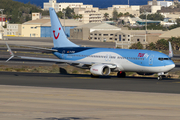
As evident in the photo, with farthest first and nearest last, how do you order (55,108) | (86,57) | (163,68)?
(86,57)
(163,68)
(55,108)

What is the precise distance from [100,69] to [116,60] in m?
2.73

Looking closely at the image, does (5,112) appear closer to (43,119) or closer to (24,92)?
(43,119)

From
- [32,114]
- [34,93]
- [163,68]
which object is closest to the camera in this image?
[32,114]

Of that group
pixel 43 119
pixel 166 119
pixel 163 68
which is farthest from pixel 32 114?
pixel 163 68

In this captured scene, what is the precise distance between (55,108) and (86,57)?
24.8 m

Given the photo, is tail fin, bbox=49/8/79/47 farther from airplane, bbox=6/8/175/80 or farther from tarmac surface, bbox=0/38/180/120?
tarmac surface, bbox=0/38/180/120

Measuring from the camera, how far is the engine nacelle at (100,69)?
4431 cm

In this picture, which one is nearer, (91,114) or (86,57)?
(91,114)

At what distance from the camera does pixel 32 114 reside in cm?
2091

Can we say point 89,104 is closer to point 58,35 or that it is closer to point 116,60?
point 116,60

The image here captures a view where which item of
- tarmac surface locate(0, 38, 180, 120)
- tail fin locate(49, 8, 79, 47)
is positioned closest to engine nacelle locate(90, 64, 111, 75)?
tail fin locate(49, 8, 79, 47)

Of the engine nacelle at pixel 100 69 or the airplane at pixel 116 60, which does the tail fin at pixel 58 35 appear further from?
the engine nacelle at pixel 100 69

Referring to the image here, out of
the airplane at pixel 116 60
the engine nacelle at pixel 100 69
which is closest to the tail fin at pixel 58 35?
the airplane at pixel 116 60

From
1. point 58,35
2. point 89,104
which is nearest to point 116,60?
point 58,35
